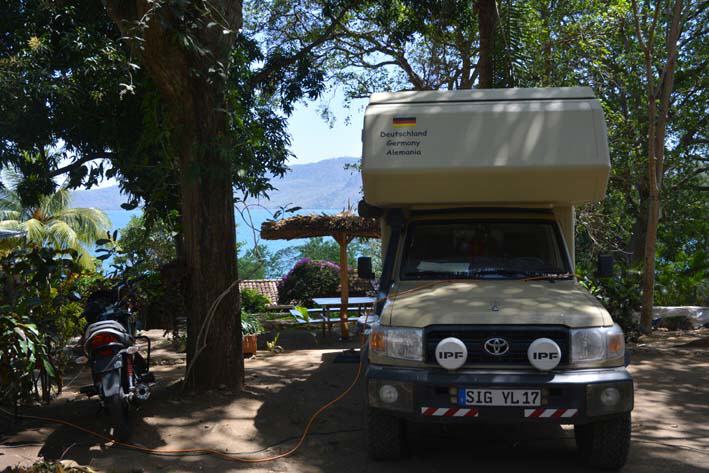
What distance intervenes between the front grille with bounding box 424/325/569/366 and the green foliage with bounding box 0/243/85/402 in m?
3.32

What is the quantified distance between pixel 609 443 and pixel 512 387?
890 millimetres

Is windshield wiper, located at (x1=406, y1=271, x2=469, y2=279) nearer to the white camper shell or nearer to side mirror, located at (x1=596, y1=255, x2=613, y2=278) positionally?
the white camper shell

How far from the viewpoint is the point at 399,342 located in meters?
5.34

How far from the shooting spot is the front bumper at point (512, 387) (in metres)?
5.07

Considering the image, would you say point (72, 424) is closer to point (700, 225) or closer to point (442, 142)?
point (442, 142)

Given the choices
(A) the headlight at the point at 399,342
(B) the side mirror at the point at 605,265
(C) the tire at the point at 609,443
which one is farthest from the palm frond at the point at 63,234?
(C) the tire at the point at 609,443

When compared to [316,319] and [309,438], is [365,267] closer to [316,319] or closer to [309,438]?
[309,438]

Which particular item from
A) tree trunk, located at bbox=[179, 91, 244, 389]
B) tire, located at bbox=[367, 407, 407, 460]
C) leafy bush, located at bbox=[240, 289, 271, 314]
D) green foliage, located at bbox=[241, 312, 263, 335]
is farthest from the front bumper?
leafy bush, located at bbox=[240, 289, 271, 314]

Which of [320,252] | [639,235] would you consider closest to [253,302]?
[320,252]

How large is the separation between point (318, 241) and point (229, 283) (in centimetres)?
2398

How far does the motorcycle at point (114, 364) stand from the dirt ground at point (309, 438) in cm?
31

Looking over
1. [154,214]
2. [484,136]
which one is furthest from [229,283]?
[484,136]

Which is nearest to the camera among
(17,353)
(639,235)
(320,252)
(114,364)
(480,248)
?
(114,364)

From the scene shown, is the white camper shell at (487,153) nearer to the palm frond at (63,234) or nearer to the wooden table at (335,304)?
the wooden table at (335,304)
